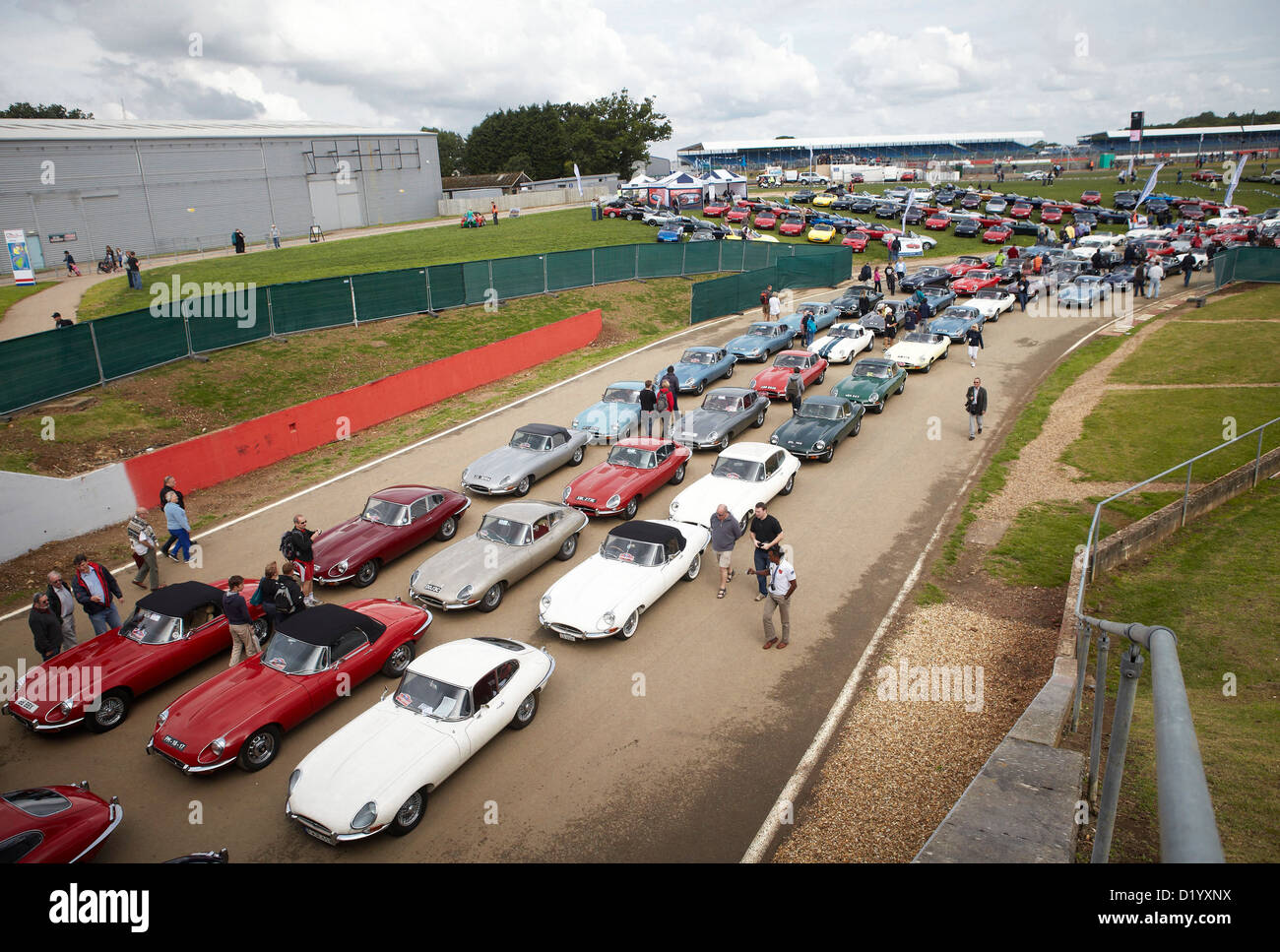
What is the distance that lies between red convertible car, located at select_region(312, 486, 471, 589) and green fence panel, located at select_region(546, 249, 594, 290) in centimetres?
2016

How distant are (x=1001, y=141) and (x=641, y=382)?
169m

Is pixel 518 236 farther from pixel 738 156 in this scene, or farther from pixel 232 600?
pixel 738 156

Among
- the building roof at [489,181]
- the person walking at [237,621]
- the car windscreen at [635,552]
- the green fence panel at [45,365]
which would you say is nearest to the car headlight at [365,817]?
the person walking at [237,621]

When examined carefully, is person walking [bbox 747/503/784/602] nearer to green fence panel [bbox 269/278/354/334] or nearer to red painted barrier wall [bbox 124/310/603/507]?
red painted barrier wall [bbox 124/310/603/507]

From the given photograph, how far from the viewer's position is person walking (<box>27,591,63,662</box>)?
11617mm

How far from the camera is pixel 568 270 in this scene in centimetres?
3516

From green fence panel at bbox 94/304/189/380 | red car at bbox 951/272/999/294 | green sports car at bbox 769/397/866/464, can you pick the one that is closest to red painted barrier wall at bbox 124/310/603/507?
green fence panel at bbox 94/304/189/380

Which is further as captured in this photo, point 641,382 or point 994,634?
point 641,382

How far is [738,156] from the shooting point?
522 ft

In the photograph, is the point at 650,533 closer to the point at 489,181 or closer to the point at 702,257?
the point at 702,257

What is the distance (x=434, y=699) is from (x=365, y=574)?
204 inches

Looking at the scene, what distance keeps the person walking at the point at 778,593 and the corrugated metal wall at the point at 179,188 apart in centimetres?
4686

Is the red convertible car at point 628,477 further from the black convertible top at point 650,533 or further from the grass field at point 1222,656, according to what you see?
the grass field at point 1222,656
